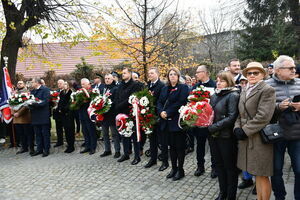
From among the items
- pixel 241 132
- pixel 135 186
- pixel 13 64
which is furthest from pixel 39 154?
pixel 241 132

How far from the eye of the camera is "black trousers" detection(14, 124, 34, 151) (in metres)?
7.68

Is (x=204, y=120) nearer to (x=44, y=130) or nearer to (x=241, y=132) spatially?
(x=241, y=132)

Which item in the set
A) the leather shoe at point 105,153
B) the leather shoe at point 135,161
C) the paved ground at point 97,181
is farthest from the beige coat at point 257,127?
the leather shoe at point 105,153

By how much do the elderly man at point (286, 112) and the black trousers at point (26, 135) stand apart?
22.0 feet

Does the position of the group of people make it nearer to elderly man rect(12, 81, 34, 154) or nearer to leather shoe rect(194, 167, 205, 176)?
leather shoe rect(194, 167, 205, 176)

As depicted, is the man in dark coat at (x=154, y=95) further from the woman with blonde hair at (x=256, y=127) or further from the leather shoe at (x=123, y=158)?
the woman with blonde hair at (x=256, y=127)

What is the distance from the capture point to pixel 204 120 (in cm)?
387

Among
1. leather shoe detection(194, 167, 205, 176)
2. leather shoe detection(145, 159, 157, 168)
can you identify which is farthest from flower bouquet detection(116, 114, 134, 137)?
leather shoe detection(194, 167, 205, 176)

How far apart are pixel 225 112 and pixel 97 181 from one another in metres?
3.04

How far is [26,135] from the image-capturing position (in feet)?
25.9

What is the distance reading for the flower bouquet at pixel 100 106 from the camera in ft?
20.9

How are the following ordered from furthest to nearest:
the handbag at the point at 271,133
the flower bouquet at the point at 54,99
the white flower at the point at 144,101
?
1. the flower bouquet at the point at 54,99
2. the white flower at the point at 144,101
3. the handbag at the point at 271,133

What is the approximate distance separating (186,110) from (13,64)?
8955 mm

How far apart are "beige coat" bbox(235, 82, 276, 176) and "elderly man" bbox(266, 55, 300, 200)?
0.19 metres
